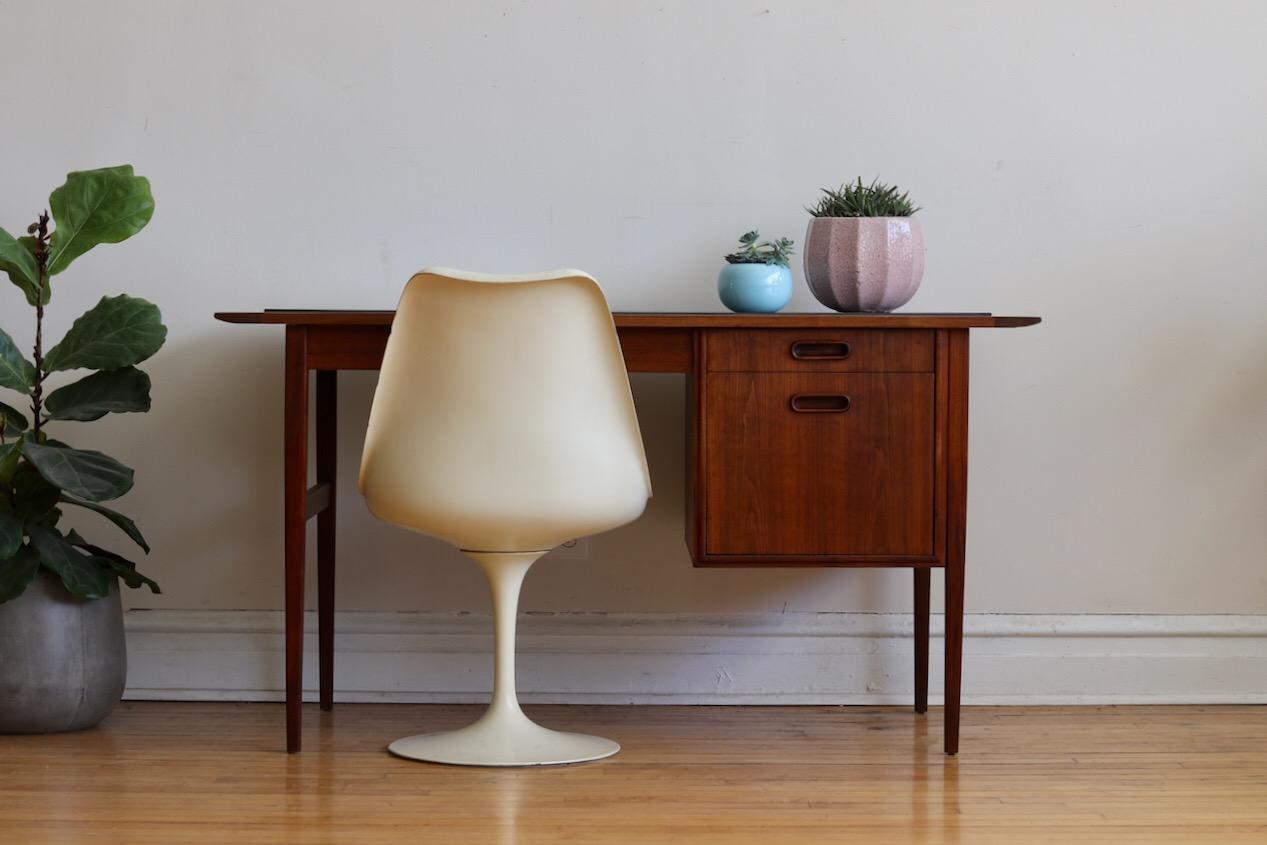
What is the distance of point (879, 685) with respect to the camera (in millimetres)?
2510

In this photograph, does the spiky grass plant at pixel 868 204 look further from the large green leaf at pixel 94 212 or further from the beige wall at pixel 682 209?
the large green leaf at pixel 94 212

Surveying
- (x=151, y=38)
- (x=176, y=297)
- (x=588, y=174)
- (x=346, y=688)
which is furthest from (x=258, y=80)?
(x=346, y=688)

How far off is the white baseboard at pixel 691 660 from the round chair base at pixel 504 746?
0.38m

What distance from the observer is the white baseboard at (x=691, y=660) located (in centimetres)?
250

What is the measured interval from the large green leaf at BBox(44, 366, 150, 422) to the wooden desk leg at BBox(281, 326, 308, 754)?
0.98 ft

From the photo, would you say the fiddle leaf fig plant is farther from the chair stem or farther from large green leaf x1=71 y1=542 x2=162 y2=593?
the chair stem

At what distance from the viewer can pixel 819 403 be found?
82.4 inches

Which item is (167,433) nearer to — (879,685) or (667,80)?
(667,80)

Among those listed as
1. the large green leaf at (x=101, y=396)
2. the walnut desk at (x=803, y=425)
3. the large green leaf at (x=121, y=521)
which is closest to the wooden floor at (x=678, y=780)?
the walnut desk at (x=803, y=425)

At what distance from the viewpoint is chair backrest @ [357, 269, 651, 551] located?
6.27 feet

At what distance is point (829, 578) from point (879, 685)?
23cm

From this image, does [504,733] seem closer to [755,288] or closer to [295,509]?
[295,509]

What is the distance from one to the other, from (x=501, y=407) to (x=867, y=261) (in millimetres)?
709

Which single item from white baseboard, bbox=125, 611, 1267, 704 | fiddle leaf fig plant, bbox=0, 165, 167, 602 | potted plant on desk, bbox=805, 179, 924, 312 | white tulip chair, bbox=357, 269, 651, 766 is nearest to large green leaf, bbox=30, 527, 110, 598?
fiddle leaf fig plant, bbox=0, 165, 167, 602
